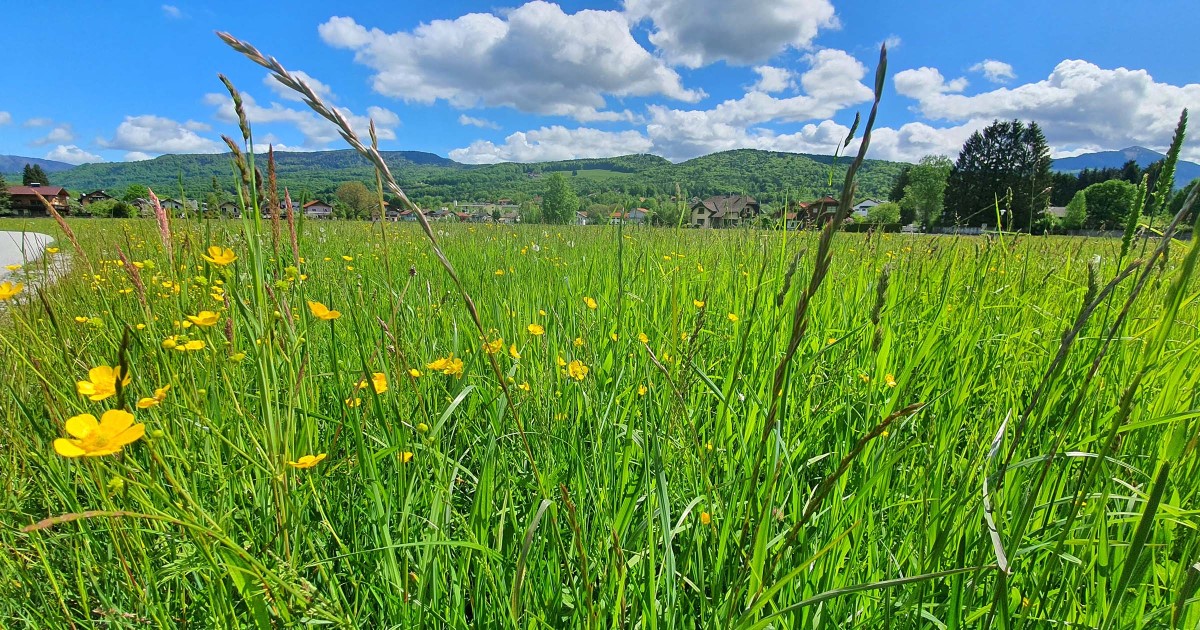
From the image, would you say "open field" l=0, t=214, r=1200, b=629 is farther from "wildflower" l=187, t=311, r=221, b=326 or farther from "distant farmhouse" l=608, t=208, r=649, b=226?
"distant farmhouse" l=608, t=208, r=649, b=226

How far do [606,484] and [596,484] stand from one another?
5 cm

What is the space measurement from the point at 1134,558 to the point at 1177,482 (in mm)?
774

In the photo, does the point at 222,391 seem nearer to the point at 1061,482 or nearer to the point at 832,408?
the point at 832,408

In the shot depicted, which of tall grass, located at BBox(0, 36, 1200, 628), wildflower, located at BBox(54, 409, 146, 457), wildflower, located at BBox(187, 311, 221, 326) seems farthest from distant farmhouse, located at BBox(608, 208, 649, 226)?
wildflower, located at BBox(54, 409, 146, 457)

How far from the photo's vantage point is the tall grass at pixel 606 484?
2.11 feet

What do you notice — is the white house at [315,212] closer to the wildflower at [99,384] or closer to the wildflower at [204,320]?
the wildflower at [204,320]

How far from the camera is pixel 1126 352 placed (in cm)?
137

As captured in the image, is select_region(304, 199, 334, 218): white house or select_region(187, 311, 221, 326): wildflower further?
select_region(304, 199, 334, 218): white house

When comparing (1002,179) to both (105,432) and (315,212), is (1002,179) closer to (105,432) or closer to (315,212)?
(105,432)

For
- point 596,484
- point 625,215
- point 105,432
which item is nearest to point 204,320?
point 105,432

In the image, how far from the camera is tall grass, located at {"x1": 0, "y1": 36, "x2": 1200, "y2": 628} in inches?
25.3

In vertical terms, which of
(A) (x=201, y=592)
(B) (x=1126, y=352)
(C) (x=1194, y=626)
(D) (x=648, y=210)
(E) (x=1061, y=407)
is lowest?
(A) (x=201, y=592)

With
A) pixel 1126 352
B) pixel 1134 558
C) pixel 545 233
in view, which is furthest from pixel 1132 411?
pixel 545 233

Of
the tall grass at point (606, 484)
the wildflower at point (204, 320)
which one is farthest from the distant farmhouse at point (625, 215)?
the wildflower at point (204, 320)
